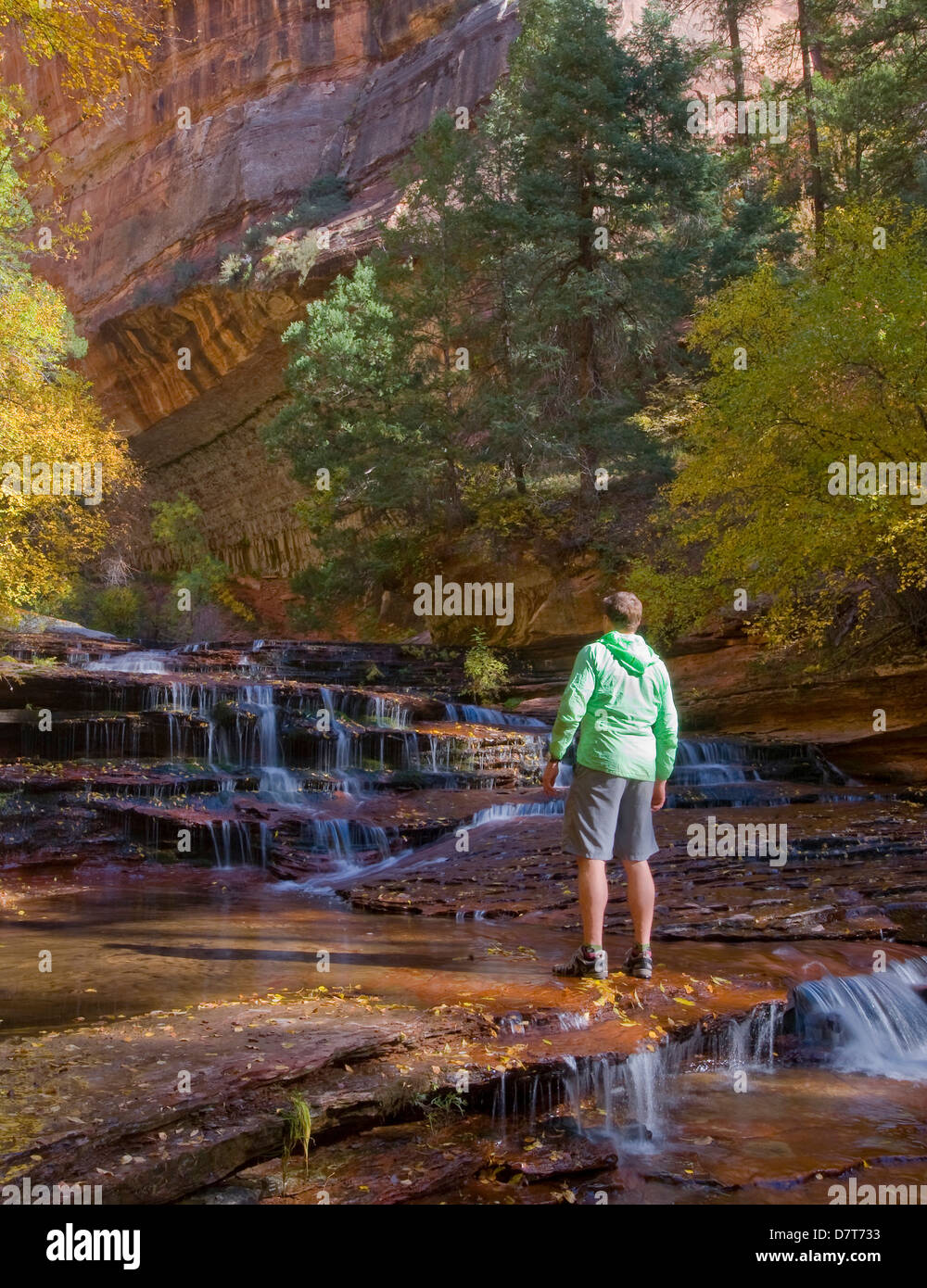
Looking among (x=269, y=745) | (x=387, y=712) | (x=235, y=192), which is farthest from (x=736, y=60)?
(x=269, y=745)

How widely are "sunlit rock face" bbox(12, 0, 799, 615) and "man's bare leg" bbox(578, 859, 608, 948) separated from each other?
30949 millimetres

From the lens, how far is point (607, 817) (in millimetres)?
5910

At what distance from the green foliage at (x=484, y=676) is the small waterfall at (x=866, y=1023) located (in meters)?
14.7

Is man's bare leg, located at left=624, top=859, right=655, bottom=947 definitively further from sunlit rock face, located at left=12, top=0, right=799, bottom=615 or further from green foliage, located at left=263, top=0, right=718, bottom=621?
sunlit rock face, located at left=12, top=0, right=799, bottom=615

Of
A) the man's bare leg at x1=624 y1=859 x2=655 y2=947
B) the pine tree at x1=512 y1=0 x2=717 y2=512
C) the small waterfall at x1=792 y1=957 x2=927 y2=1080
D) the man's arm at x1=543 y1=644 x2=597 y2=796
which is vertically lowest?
the small waterfall at x1=792 y1=957 x2=927 y2=1080

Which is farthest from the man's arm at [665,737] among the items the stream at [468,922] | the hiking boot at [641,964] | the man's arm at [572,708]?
the stream at [468,922]

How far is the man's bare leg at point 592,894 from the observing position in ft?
19.3

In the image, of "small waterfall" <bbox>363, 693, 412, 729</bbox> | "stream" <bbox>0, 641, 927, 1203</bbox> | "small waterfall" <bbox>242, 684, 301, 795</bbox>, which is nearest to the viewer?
"stream" <bbox>0, 641, 927, 1203</bbox>

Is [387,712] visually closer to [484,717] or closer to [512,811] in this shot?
[484,717]

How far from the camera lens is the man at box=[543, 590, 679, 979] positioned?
19.3 ft

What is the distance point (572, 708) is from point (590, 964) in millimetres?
1658

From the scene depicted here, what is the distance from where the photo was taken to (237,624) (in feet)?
135

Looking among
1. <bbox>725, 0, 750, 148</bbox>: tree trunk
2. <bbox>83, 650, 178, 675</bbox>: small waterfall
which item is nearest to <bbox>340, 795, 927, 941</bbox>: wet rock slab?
<bbox>83, 650, 178, 675</bbox>: small waterfall
